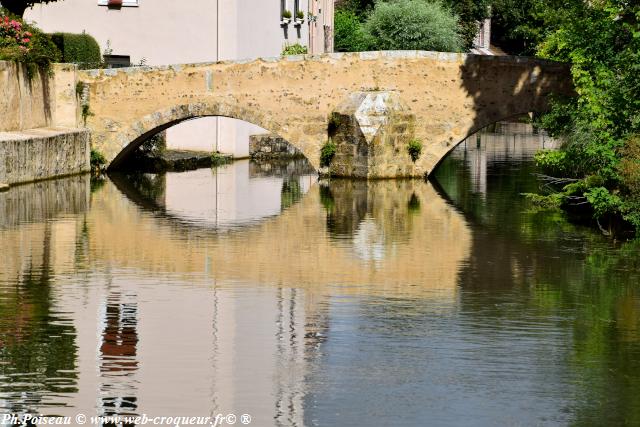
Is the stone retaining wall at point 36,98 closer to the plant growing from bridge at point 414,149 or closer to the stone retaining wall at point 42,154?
the stone retaining wall at point 42,154

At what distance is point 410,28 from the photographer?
47062 millimetres

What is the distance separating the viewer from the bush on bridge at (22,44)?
27531mm


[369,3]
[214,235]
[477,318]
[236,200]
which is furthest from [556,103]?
[369,3]

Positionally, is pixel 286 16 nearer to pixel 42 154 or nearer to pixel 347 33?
pixel 347 33

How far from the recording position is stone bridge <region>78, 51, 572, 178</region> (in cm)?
2991

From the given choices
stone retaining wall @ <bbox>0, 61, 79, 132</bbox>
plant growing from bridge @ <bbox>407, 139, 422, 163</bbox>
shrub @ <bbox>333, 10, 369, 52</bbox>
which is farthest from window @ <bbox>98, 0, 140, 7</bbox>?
shrub @ <bbox>333, 10, 369, 52</bbox>

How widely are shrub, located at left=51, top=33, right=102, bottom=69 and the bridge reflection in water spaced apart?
5.57 metres

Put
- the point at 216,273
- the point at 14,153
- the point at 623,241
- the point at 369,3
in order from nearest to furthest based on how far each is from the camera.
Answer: the point at 216,273 < the point at 623,241 < the point at 14,153 < the point at 369,3

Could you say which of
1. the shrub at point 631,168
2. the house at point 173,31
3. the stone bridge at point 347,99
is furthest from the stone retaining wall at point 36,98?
the shrub at point 631,168

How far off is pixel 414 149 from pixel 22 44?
27.6 ft

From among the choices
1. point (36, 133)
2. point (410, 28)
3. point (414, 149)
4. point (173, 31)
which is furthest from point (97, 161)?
point (410, 28)

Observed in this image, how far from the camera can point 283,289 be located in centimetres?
1577

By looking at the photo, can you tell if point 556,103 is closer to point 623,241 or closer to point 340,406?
point 623,241

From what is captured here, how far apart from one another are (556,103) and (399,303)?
12171 millimetres
